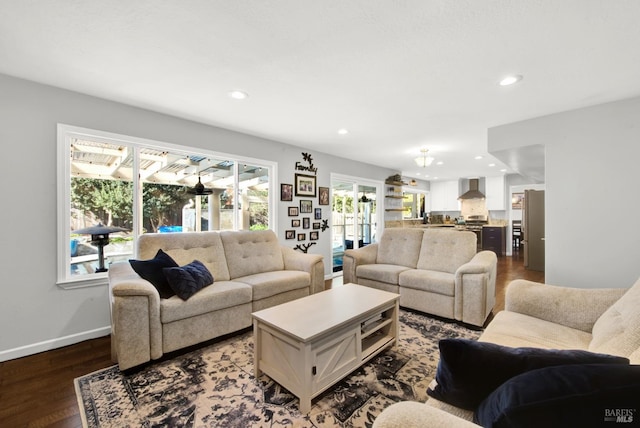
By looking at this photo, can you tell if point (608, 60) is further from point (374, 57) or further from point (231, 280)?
point (231, 280)

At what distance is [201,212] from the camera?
3.70m

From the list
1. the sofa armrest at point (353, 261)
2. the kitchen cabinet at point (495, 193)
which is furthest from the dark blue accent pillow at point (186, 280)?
the kitchen cabinet at point (495, 193)

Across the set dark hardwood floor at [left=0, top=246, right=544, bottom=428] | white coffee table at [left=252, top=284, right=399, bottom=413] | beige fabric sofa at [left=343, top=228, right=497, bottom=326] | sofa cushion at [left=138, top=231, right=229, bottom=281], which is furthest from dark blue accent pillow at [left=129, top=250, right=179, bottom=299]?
beige fabric sofa at [left=343, top=228, right=497, bottom=326]

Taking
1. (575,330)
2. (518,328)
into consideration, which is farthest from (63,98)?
(575,330)

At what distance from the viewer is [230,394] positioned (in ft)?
6.00

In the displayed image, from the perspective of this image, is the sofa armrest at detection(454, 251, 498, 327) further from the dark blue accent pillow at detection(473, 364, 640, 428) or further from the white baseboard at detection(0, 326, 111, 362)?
the white baseboard at detection(0, 326, 111, 362)

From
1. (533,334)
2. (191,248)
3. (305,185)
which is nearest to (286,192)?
(305,185)

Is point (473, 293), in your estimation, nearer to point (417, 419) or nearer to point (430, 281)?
point (430, 281)

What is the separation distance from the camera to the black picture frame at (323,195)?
5114 mm

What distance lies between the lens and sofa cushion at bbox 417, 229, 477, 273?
3490 millimetres

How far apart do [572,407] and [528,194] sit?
6212 mm

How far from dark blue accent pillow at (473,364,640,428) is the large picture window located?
334 centimetres

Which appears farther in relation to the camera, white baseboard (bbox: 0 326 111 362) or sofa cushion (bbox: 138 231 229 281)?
sofa cushion (bbox: 138 231 229 281)

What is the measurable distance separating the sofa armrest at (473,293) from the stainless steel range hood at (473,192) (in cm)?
607
